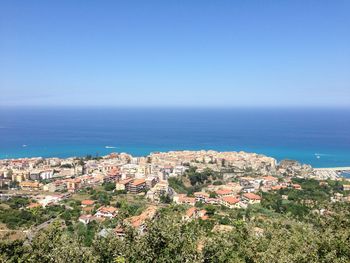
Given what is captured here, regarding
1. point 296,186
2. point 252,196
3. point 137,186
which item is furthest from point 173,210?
point 296,186

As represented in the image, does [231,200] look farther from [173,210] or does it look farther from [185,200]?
[173,210]

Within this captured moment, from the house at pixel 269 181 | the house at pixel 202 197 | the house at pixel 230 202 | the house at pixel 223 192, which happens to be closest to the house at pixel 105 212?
the house at pixel 202 197

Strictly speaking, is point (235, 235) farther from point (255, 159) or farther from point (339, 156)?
point (339, 156)

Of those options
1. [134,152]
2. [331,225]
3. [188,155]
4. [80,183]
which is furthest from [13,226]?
[134,152]

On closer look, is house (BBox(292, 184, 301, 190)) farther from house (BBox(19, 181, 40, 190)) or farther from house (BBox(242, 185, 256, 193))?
house (BBox(19, 181, 40, 190))

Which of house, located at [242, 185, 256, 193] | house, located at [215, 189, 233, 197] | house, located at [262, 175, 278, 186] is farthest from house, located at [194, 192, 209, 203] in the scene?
house, located at [262, 175, 278, 186]
